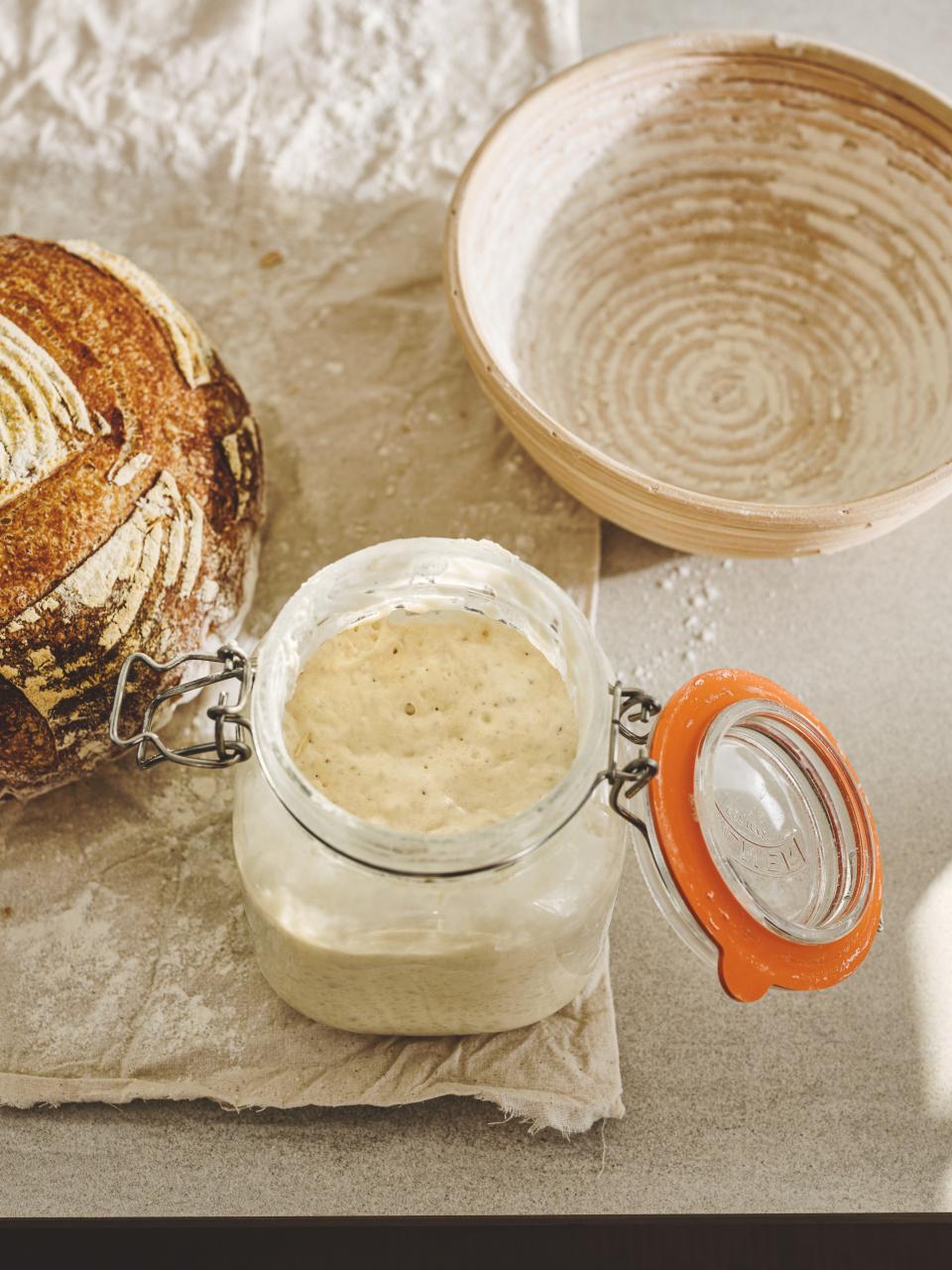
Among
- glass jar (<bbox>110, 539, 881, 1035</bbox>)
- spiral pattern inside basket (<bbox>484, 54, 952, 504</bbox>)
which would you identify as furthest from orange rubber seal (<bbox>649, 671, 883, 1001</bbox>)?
spiral pattern inside basket (<bbox>484, 54, 952, 504</bbox>)

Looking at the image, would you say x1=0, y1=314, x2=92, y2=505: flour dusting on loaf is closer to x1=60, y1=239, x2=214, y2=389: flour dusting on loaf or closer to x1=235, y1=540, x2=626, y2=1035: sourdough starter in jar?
x1=60, y1=239, x2=214, y2=389: flour dusting on loaf

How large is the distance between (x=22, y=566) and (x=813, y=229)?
2.21 feet

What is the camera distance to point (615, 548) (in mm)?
854

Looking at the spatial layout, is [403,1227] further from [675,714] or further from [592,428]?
[592,428]

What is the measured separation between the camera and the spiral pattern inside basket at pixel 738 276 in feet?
2.75

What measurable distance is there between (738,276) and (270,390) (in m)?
0.40

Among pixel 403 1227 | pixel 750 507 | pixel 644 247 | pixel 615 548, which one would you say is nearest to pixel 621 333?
pixel 644 247

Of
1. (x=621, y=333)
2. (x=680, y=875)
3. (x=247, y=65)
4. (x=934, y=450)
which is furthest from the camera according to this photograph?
(x=247, y=65)

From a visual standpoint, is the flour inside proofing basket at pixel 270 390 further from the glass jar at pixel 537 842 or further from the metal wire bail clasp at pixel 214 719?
the metal wire bail clasp at pixel 214 719

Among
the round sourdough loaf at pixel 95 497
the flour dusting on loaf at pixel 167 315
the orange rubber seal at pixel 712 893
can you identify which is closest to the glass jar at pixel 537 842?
the orange rubber seal at pixel 712 893

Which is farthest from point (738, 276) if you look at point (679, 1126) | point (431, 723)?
point (679, 1126)

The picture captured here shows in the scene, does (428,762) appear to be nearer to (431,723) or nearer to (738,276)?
(431,723)

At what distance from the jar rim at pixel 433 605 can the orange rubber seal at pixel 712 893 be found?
37 millimetres

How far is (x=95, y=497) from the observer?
0.67 m
